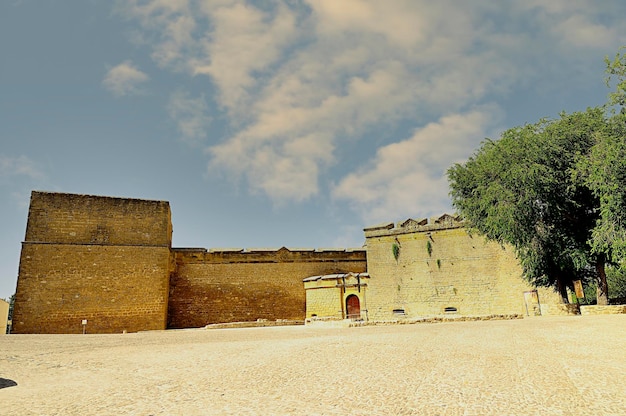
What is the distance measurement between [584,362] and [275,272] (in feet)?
67.5

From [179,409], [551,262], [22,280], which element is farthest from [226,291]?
[179,409]

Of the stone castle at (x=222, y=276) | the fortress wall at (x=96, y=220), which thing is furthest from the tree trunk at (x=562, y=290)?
the fortress wall at (x=96, y=220)

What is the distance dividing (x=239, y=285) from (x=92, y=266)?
8.01 meters

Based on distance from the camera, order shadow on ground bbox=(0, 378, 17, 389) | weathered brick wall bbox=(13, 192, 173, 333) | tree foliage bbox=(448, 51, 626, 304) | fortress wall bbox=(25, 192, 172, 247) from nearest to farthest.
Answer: shadow on ground bbox=(0, 378, 17, 389)
tree foliage bbox=(448, 51, 626, 304)
weathered brick wall bbox=(13, 192, 173, 333)
fortress wall bbox=(25, 192, 172, 247)

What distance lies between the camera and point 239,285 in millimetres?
24109

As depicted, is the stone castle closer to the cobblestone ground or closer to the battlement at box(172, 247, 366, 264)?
the battlement at box(172, 247, 366, 264)

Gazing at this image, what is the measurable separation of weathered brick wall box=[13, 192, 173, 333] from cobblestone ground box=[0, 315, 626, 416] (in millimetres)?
13360

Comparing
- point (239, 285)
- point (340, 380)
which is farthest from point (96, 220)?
point (340, 380)

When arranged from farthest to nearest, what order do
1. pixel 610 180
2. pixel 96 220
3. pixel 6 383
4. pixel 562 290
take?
1. pixel 96 220
2. pixel 562 290
3. pixel 610 180
4. pixel 6 383

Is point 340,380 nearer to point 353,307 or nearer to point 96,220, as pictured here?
point 353,307

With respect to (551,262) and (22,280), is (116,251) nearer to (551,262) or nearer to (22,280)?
(22,280)

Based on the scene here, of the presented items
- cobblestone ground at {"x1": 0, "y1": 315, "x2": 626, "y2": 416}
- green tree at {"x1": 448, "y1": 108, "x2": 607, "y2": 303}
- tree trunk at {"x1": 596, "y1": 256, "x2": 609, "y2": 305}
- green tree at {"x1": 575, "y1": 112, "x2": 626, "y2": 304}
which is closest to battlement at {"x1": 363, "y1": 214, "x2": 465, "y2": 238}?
green tree at {"x1": 448, "y1": 108, "x2": 607, "y2": 303}

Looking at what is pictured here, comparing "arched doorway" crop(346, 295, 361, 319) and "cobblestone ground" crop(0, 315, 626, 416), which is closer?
"cobblestone ground" crop(0, 315, 626, 416)

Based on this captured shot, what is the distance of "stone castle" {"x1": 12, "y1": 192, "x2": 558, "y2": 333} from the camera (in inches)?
761
